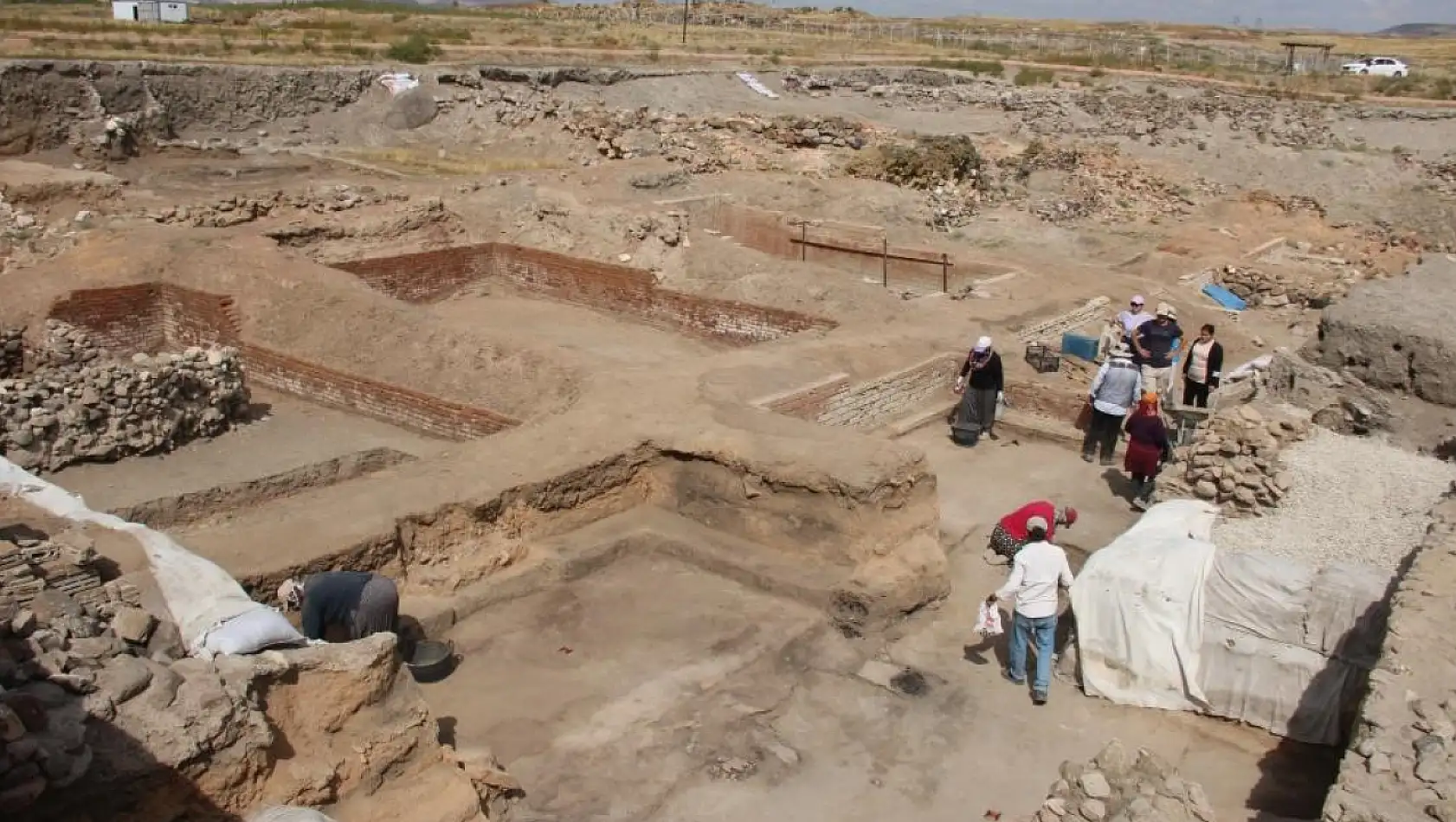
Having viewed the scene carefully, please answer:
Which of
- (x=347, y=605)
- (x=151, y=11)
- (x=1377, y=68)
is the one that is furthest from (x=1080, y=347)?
(x=1377, y=68)

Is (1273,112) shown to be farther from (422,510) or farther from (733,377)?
(422,510)

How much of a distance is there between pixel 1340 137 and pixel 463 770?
117 feet

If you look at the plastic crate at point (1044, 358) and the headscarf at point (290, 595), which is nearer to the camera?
the headscarf at point (290, 595)

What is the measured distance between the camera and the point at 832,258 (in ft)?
58.1

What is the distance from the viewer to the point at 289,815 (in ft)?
14.3

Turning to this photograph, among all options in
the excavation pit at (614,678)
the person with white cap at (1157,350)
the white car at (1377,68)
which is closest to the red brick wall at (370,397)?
the excavation pit at (614,678)

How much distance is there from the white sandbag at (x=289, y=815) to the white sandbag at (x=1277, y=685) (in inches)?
190

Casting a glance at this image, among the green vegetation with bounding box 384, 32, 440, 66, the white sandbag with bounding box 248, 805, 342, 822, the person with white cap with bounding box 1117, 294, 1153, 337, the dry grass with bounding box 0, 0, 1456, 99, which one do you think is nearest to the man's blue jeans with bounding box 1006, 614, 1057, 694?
the white sandbag with bounding box 248, 805, 342, 822

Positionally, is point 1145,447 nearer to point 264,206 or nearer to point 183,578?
point 183,578

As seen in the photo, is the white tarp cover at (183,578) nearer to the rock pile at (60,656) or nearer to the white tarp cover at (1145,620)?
the rock pile at (60,656)

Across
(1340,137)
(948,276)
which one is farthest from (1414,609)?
(1340,137)

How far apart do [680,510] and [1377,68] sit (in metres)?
52.1

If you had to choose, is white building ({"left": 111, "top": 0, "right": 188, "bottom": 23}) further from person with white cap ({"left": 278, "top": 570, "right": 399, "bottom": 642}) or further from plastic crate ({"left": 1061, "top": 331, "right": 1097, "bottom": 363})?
person with white cap ({"left": 278, "top": 570, "right": 399, "bottom": 642})

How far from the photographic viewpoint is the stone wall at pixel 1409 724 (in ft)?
14.3
